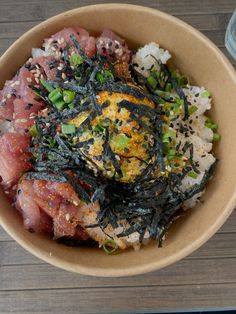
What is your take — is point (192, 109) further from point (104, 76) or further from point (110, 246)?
point (110, 246)

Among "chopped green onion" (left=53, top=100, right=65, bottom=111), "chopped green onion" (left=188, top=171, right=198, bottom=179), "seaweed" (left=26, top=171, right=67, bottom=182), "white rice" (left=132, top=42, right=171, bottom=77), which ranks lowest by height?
"chopped green onion" (left=188, top=171, right=198, bottom=179)

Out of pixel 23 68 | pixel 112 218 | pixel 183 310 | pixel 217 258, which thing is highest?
pixel 23 68

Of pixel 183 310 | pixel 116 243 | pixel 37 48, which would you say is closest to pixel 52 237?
pixel 116 243

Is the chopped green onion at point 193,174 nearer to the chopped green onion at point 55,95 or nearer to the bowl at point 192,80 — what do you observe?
the bowl at point 192,80

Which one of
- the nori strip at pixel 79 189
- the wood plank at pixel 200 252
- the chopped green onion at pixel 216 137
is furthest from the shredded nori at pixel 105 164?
the wood plank at pixel 200 252

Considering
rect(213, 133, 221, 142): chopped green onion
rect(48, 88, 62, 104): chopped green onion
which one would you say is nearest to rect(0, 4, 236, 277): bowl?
rect(213, 133, 221, 142): chopped green onion

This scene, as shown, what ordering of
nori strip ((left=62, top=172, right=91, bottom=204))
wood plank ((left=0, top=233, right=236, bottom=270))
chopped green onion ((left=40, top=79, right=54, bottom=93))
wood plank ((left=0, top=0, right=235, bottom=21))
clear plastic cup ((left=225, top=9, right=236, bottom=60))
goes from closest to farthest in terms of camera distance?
nori strip ((left=62, top=172, right=91, bottom=204))
chopped green onion ((left=40, top=79, right=54, bottom=93))
wood plank ((left=0, top=233, right=236, bottom=270))
clear plastic cup ((left=225, top=9, right=236, bottom=60))
wood plank ((left=0, top=0, right=235, bottom=21))

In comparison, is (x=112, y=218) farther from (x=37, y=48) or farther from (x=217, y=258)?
(x=37, y=48)

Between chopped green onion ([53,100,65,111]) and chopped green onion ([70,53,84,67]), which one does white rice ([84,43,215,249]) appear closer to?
chopped green onion ([70,53,84,67])
